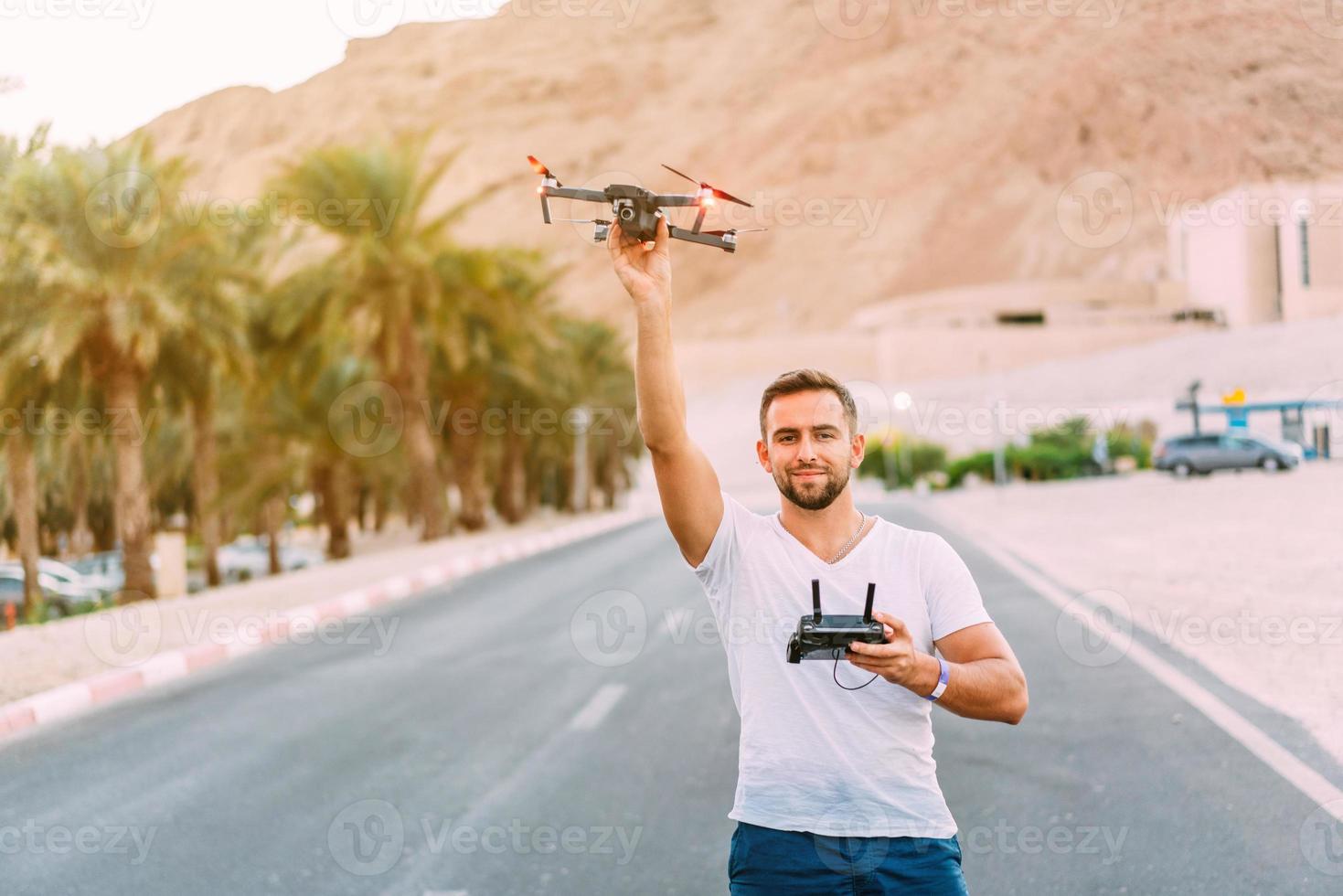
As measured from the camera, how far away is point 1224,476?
40.6m

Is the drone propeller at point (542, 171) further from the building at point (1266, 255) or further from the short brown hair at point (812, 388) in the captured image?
the building at point (1266, 255)

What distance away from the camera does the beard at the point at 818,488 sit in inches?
106

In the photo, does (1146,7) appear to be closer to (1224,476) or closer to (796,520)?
(796,520)

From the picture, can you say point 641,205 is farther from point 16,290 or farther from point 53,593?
point 53,593

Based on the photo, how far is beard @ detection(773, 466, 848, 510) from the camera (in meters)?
2.69

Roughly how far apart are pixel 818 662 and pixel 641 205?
104 cm

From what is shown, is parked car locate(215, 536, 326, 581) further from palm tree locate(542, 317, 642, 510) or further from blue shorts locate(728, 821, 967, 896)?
blue shorts locate(728, 821, 967, 896)

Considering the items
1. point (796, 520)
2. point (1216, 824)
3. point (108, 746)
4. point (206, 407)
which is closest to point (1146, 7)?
point (1216, 824)

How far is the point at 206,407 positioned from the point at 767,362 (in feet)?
341

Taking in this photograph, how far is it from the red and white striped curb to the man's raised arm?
7.78 m

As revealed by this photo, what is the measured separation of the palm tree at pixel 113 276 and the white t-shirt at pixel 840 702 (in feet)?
63.7

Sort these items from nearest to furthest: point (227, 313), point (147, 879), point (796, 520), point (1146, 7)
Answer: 1. point (796, 520)
2. point (147, 879)
3. point (1146, 7)
4. point (227, 313)

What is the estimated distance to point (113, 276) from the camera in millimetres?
21219

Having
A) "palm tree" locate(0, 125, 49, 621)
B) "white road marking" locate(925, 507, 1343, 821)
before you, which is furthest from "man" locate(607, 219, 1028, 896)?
"palm tree" locate(0, 125, 49, 621)
